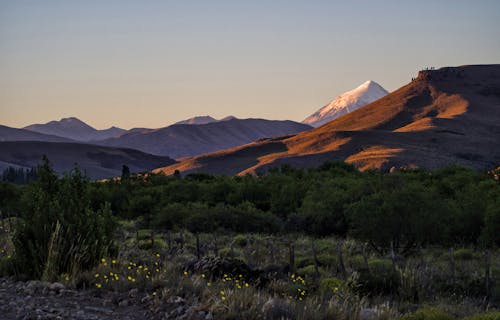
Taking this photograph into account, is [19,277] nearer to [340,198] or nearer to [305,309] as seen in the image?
[305,309]

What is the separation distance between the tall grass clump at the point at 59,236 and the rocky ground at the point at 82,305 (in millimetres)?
801

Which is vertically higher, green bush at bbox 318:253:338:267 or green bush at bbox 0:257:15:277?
green bush at bbox 0:257:15:277

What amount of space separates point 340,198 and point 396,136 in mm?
123735

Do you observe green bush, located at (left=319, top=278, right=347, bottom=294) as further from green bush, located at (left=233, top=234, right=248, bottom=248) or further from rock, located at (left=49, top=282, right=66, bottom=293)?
green bush, located at (left=233, top=234, right=248, bottom=248)

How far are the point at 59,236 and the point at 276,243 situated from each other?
1793 centimetres

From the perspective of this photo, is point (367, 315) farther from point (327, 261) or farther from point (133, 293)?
point (327, 261)

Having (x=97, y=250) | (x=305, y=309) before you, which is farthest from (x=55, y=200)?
(x=305, y=309)

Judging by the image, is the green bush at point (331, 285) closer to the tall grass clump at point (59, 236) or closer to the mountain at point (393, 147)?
the tall grass clump at point (59, 236)

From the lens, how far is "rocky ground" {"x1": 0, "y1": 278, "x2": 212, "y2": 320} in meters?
8.84

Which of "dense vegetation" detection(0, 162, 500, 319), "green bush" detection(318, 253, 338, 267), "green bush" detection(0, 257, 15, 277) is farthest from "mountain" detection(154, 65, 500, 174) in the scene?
"green bush" detection(0, 257, 15, 277)

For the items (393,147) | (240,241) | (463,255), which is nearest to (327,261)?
(463,255)

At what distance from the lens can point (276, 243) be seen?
28.6 metres

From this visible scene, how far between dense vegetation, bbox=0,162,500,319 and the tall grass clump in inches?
1.1

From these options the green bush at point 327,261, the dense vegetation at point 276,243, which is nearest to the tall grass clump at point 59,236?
the dense vegetation at point 276,243
